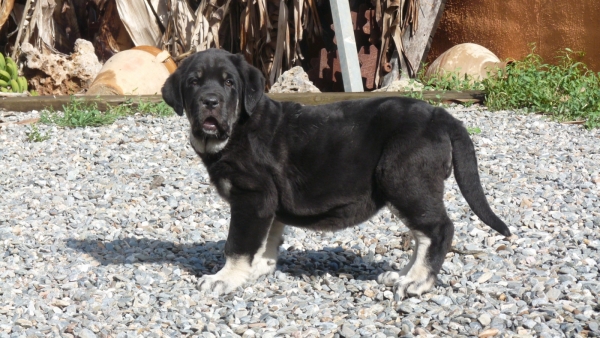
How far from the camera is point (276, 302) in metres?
4.18

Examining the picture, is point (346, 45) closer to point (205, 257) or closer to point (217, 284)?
point (205, 257)

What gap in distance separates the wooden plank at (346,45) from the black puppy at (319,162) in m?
4.60

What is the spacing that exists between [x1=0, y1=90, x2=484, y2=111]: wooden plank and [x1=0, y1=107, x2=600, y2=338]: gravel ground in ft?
3.08

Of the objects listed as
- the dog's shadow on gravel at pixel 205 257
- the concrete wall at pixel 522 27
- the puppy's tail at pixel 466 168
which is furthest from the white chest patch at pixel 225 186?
the concrete wall at pixel 522 27

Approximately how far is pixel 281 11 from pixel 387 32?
1.40 meters

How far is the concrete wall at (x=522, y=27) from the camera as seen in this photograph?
8.95 meters

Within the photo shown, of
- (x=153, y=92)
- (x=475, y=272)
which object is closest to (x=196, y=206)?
(x=475, y=272)

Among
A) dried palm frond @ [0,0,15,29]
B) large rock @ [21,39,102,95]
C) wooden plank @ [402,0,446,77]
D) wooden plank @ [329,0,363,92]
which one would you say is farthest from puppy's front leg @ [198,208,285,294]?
dried palm frond @ [0,0,15,29]

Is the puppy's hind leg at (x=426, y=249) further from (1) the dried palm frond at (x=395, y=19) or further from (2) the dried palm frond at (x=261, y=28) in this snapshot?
(2) the dried palm frond at (x=261, y=28)

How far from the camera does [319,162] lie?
4320mm

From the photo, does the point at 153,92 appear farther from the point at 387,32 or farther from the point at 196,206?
the point at 196,206

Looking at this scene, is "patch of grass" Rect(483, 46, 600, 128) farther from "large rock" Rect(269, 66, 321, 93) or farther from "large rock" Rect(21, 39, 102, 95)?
"large rock" Rect(21, 39, 102, 95)

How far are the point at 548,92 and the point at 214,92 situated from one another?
5.02 m

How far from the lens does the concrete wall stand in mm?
8945
